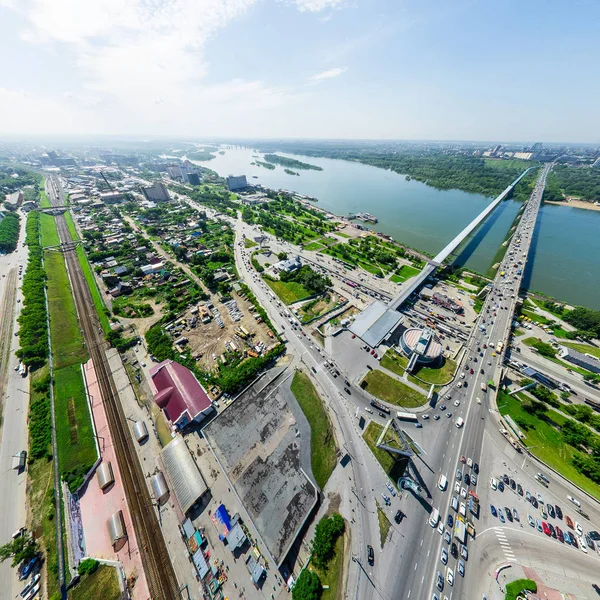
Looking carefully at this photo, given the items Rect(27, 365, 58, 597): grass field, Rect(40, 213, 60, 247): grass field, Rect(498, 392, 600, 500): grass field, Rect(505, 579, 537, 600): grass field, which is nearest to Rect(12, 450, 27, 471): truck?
Rect(27, 365, 58, 597): grass field

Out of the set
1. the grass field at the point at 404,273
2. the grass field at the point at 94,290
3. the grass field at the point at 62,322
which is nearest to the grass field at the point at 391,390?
the grass field at the point at 404,273

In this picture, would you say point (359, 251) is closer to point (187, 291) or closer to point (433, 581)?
point (187, 291)

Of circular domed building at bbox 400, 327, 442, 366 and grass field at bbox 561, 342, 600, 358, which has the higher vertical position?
circular domed building at bbox 400, 327, 442, 366

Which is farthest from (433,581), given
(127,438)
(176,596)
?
(127,438)

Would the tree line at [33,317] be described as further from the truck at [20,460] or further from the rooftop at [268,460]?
the rooftop at [268,460]

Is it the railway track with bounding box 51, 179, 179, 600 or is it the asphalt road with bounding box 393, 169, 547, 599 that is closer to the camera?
the asphalt road with bounding box 393, 169, 547, 599

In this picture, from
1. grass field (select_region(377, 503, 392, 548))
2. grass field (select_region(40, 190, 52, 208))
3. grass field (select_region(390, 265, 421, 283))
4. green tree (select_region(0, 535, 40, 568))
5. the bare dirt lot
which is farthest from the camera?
grass field (select_region(40, 190, 52, 208))

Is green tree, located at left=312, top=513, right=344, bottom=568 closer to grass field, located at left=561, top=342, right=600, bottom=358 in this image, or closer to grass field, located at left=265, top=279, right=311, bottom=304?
grass field, located at left=265, top=279, right=311, bottom=304

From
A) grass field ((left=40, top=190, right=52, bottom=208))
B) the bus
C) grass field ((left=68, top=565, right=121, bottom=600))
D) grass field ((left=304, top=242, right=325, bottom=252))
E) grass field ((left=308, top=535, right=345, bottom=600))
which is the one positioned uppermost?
grass field ((left=40, top=190, right=52, bottom=208))

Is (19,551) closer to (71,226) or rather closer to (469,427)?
(469,427)
